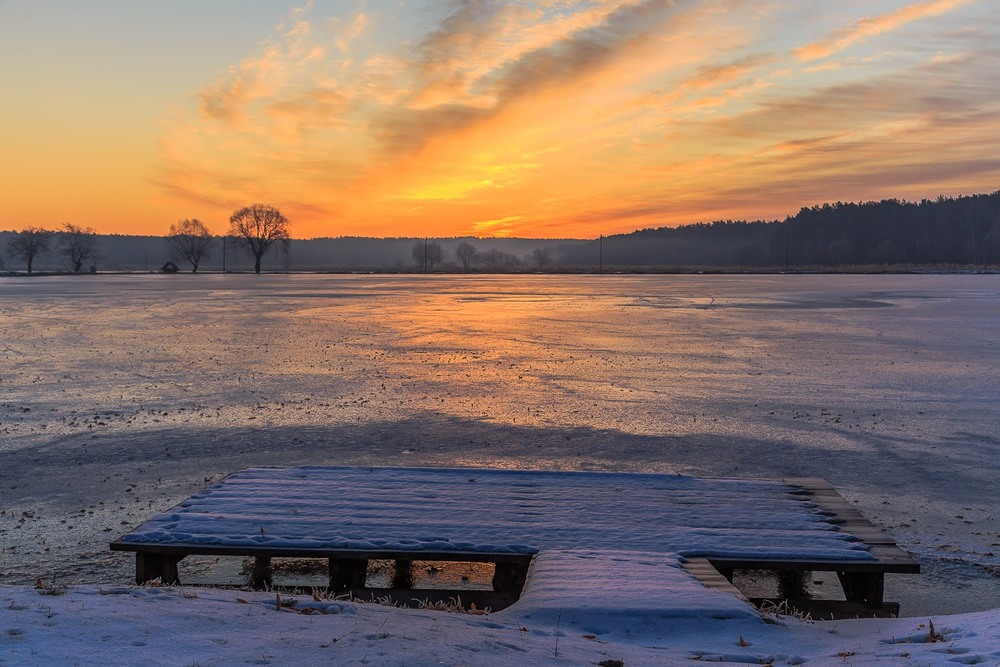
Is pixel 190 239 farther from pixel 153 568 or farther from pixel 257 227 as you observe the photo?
pixel 153 568

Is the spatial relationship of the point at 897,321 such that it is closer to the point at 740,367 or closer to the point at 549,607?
the point at 740,367

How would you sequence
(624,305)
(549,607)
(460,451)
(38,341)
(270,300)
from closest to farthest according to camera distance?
(549,607)
(460,451)
(38,341)
(624,305)
(270,300)

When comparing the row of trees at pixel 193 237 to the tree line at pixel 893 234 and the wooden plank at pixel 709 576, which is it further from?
the wooden plank at pixel 709 576

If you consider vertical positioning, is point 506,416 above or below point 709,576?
above

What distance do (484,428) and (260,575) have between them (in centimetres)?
422

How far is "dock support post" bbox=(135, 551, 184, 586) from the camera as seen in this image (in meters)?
5.30

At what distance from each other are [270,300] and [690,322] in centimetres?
2221

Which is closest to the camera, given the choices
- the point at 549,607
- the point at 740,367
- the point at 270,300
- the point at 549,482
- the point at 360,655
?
the point at 360,655

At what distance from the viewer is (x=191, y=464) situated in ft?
26.5

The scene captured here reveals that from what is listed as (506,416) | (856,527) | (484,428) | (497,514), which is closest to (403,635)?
(497,514)

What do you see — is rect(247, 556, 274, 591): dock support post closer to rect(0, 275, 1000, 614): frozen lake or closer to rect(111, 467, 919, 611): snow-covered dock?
rect(111, 467, 919, 611): snow-covered dock

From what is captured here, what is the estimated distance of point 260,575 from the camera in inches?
233

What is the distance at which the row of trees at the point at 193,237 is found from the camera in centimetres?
11100

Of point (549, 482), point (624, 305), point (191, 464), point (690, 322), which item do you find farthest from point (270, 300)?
point (549, 482)
